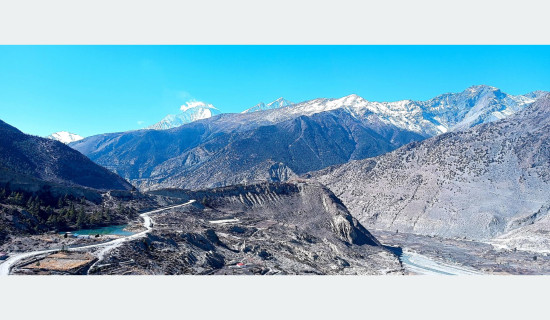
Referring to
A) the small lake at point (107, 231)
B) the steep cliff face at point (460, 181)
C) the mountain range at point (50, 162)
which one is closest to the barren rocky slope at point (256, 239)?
the small lake at point (107, 231)

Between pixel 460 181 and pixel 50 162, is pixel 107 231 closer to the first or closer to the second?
pixel 50 162

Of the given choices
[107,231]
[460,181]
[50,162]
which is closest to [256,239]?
[107,231]

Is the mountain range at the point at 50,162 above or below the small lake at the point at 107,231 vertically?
above

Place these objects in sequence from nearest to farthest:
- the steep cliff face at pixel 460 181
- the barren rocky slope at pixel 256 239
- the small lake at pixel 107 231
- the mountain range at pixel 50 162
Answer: the barren rocky slope at pixel 256 239 → the small lake at pixel 107 231 → the mountain range at pixel 50 162 → the steep cliff face at pixel 460 181

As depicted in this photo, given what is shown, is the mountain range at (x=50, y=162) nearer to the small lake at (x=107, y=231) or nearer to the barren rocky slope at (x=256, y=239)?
the barren rocky slope at (x=256, y=239)

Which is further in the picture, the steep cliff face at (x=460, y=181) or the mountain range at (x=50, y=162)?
the steep cliff face at (x=460, y=181)

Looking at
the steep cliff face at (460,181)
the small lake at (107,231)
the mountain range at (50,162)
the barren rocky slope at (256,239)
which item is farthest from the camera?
the steep cliff face at (460,181)

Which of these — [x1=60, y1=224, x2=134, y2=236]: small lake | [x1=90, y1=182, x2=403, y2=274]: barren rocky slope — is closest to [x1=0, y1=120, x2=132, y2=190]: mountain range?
[x1=90, y1=182, x2=403, y2=274]: barren rocky slope

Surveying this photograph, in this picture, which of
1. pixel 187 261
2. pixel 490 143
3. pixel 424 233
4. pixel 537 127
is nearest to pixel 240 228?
pixel 187 261
